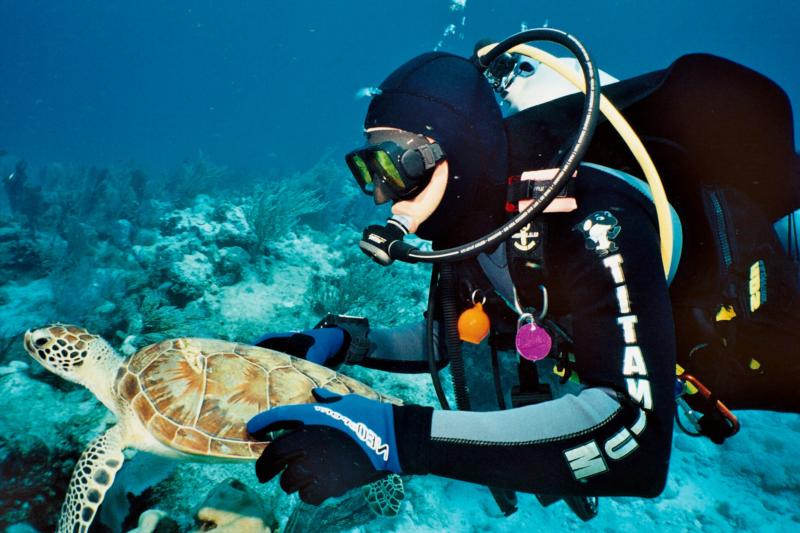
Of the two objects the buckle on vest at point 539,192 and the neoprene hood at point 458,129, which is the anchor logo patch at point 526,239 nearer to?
the buckle on vest at point 539,192

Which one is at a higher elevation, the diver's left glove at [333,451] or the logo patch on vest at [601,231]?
the logo patch on vest at [601,231]

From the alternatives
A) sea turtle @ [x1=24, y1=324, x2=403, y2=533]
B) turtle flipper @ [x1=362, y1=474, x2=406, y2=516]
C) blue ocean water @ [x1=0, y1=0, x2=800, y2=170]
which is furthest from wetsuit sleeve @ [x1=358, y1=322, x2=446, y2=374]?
blue ocean water @ [x1=0, y1=0, x2=800, y2=170]

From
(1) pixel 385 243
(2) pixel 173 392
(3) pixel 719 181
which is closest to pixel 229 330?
(2) pixel 173 392

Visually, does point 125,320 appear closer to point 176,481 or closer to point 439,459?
point 176,481

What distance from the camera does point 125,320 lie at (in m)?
4.60

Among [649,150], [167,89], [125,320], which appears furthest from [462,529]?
[167,89]

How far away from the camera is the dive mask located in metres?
1.78

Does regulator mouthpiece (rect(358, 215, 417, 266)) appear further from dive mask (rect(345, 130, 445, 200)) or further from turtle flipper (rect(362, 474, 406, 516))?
turtle flipper (rect(362, 474, 406, 516))

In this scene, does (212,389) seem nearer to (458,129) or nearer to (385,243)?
(385,243)

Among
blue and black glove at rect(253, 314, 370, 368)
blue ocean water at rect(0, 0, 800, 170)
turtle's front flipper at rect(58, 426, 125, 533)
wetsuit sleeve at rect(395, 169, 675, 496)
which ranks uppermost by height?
blue ocean water at rect(0, 0, 800, 170)

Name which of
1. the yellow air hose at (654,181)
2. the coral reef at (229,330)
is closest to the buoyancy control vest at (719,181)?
the yellow air hose at (654,181)

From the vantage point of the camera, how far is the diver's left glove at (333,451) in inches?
47.9

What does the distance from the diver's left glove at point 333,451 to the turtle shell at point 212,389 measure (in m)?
1.00

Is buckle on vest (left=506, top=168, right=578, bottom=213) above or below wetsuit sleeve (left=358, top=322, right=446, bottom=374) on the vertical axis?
above
